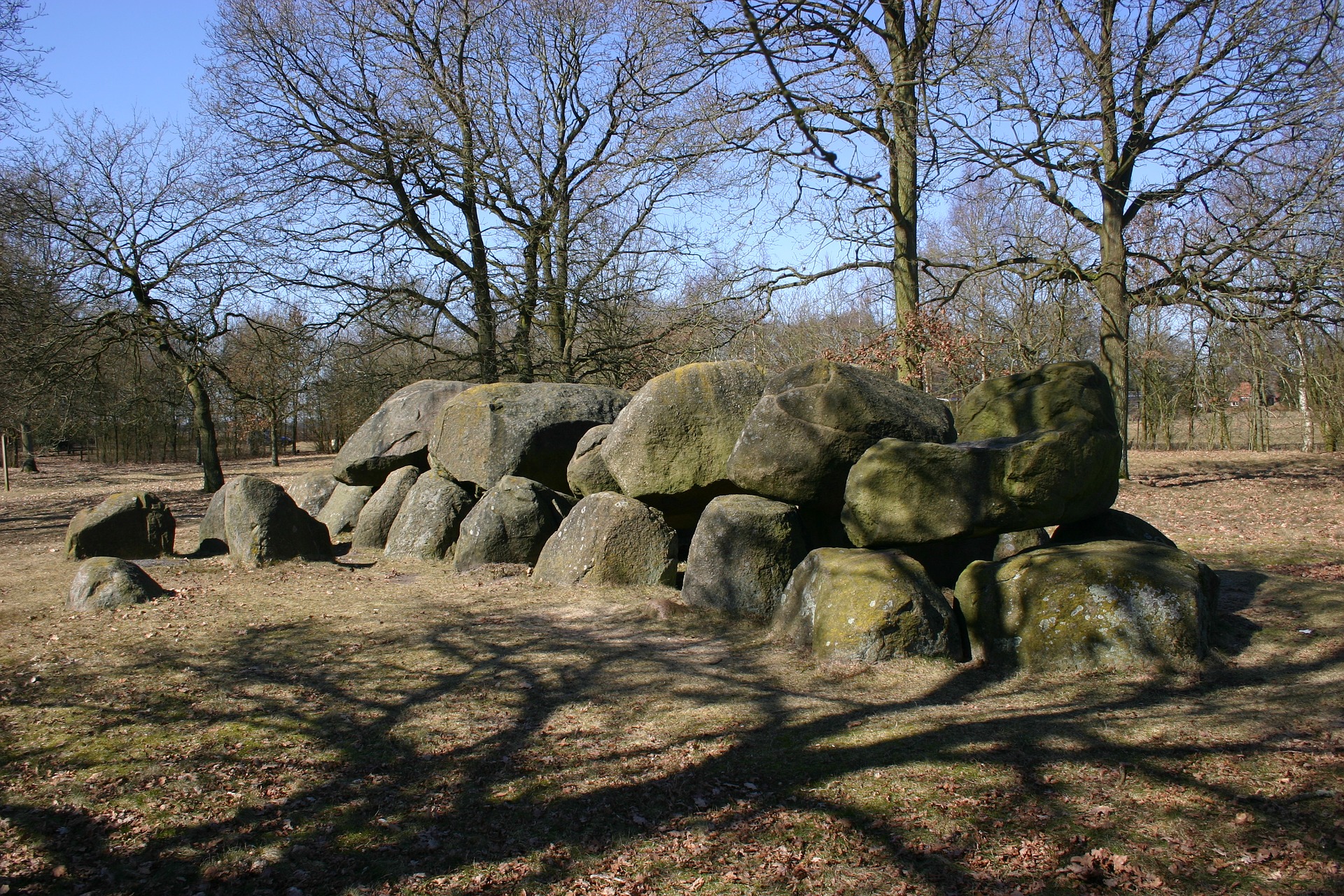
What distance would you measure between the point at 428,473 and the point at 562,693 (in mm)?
6057

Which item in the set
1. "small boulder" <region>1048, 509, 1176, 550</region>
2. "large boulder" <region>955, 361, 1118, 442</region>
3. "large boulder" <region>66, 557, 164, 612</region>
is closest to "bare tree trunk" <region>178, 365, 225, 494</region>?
"large boulder" <region>66, 557, 164, 612</region>

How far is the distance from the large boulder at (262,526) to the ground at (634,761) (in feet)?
6.69

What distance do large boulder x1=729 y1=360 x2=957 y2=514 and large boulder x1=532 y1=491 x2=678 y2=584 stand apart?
1325 mm

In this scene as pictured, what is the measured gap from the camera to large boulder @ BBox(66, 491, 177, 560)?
10.4 m

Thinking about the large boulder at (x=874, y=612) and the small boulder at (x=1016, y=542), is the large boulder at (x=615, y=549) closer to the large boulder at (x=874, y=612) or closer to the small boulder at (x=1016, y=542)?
the large boulder at (x=874, y=612)

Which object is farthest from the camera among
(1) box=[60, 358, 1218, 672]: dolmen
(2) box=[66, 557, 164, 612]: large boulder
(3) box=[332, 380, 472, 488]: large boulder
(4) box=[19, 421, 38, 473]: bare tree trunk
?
(4) box=[19, 421, 38, 473]: bare tree trunk

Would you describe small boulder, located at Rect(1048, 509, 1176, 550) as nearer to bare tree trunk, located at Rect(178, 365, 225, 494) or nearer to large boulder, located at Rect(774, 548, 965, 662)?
large boulder, located at Rect(774, 548, 965, 662)

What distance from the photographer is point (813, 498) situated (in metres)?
7.50

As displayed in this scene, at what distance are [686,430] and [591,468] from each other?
4.95 ft

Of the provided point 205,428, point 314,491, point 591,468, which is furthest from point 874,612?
point 205,428

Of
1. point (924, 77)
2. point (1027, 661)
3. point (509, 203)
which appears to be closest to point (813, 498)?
point (1027, 661)

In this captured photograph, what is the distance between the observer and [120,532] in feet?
34.2

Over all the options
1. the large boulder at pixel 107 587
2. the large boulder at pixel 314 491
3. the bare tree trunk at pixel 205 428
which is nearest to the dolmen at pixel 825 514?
the large boulder at pixel 107 587

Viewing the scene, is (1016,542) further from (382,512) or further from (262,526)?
(262,526)
